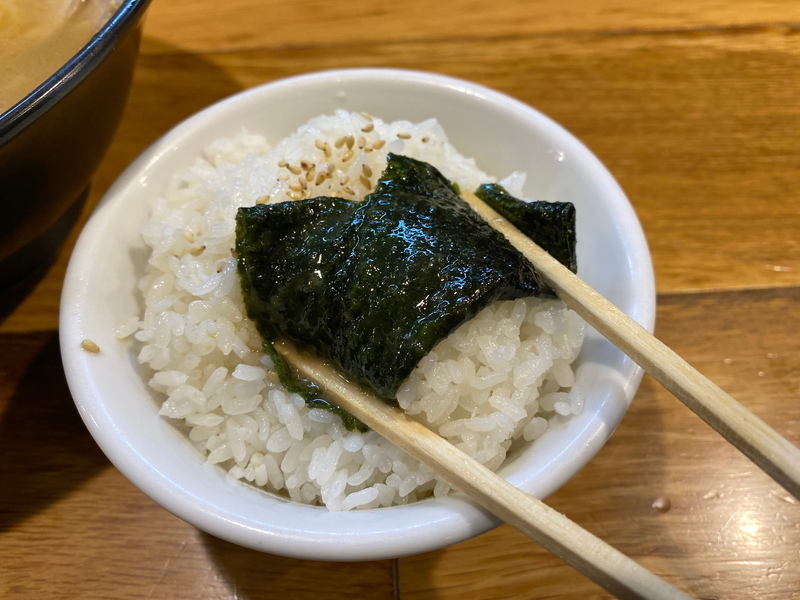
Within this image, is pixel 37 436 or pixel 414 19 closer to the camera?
pixel 37 436

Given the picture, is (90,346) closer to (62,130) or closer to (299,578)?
(62,130)

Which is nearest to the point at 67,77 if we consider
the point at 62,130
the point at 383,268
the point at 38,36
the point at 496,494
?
the point at 62,130

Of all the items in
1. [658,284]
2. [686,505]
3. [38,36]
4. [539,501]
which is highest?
[38,36]

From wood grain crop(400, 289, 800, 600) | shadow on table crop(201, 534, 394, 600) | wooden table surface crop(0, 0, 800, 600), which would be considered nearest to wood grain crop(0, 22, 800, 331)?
wooden table surface crop(0, 0, 800, 600)

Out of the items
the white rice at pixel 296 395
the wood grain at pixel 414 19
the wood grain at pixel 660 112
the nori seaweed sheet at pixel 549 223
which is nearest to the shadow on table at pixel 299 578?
the white rice at pixel 296 395

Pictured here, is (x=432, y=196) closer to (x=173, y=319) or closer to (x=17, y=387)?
(x=173, y=319)

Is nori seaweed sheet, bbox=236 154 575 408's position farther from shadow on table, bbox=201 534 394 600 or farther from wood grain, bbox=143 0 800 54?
wood grain, bbox=143 0 800 54
